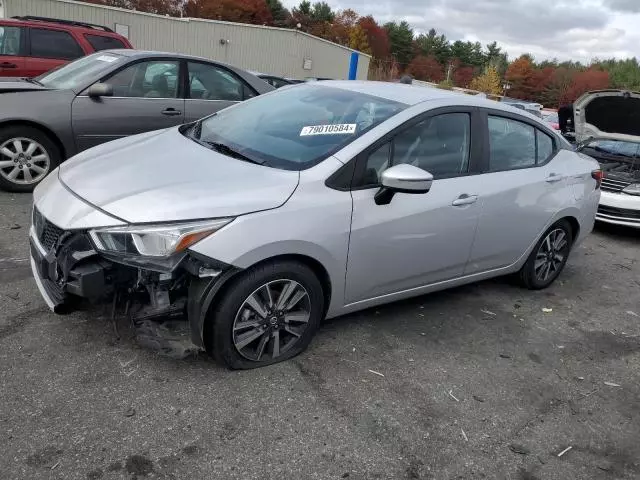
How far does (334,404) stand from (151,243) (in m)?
1.25

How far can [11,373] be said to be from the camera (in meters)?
2.89

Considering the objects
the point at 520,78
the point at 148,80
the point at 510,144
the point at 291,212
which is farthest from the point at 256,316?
the point at 520,78

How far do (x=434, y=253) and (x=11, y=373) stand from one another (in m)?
2.56

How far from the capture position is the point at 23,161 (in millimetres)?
5730

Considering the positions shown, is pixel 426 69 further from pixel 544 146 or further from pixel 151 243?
pixel 151 243

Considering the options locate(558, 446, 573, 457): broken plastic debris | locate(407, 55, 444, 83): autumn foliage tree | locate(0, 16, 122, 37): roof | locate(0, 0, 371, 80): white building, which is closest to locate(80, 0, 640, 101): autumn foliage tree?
locate(407, 55, 444, 83): autumn foliage tree

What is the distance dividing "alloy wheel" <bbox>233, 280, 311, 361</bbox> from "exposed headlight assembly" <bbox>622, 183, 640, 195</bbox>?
5.93 metres

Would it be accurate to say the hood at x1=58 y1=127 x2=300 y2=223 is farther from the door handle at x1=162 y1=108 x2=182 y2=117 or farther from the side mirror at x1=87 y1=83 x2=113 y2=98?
the door handle at x1=162 y1=108 x2=182 y2=117

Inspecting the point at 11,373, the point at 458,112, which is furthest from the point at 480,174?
the point at 11,373

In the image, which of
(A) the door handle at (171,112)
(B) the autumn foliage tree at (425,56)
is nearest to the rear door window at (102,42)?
(A) the door handle at (171,112)

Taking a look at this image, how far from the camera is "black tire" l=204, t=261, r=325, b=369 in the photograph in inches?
114

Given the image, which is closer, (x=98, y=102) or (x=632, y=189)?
(x=98, y=102)

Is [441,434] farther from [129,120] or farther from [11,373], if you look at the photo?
[129,120]

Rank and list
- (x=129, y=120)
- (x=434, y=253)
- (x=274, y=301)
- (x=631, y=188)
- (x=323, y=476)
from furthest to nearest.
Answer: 1. (x=631, y=188)
2. (x=129, y=120)
3. (x=434, y=253)
4. (x=274, y=301)
5. (x=323, y=476)
